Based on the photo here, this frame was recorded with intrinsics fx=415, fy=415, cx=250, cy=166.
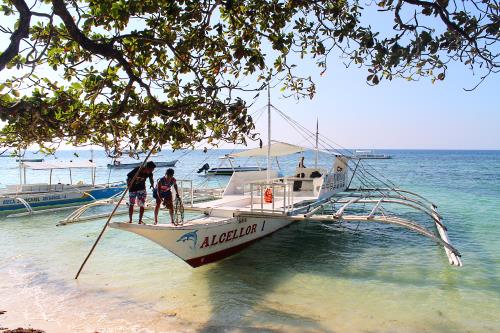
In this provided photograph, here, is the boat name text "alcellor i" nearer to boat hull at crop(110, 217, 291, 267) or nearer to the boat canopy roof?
boat hull at crop(110, 217, 291, 267)

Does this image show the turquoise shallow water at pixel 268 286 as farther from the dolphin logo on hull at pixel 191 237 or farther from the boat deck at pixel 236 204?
the boat deck at pixel 236 204

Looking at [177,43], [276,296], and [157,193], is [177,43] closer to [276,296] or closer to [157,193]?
[157,193]

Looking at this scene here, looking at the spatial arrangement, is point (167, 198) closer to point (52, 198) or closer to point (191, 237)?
point (191, 237)

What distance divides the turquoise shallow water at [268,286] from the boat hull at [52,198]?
7.13 m

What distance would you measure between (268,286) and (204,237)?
1805mm

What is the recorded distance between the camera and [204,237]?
944cm

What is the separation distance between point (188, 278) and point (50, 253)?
17.8ft

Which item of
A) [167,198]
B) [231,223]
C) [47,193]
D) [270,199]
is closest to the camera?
[167,198]

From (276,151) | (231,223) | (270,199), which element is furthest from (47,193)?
(231,223)

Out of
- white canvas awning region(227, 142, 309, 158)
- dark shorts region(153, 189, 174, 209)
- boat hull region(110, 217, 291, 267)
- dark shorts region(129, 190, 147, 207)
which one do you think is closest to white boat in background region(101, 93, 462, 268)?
boat hull region(110, 217, 291, 267)

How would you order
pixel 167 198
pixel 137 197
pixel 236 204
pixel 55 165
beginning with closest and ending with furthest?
1. pixel 137 197
2. pixel 167 198
3. pixel 236 204
4. pixel 55 165

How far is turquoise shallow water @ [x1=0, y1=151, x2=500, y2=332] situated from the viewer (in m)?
7.13

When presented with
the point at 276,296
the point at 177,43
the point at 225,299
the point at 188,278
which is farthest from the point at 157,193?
the point at 177,43

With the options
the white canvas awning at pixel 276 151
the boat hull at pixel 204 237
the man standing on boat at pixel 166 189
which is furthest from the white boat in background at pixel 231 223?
the white canvas awning at pixel 276 151
